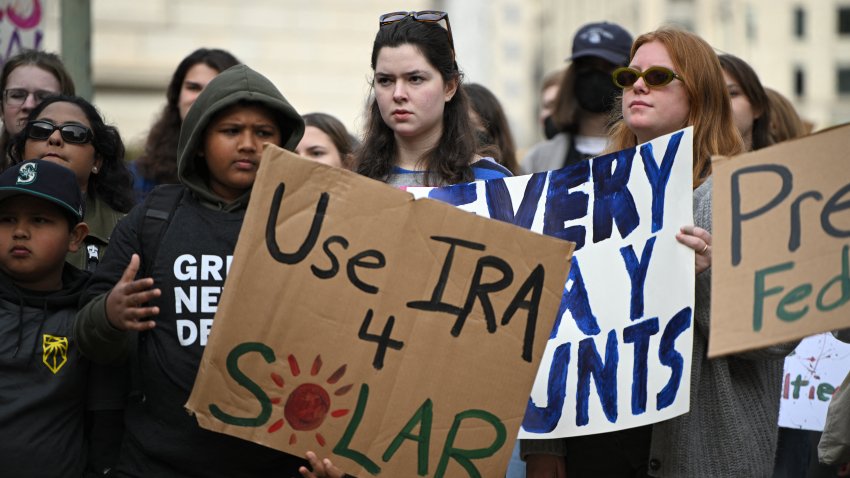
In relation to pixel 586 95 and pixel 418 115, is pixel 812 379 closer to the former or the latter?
pixel 418 115

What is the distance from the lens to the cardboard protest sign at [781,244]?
3.42 m

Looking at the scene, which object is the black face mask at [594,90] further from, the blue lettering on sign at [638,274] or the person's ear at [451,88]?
the blue lettering on sign at [638,274]

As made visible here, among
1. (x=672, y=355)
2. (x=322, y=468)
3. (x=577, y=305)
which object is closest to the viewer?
(x=322, y=468)

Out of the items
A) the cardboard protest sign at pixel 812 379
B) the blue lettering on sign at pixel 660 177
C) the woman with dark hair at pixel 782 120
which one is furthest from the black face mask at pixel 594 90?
the blue lettering on sign at pixel 660 177

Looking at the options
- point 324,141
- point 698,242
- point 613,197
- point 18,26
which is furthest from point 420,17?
point 18,26

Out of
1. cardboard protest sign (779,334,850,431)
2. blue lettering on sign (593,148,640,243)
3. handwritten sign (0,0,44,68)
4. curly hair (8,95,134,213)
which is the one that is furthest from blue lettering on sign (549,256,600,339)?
handwritten sign (0,0,44,68)

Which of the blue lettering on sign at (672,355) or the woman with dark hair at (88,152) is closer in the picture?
the blue lettering on sign at (672,355)

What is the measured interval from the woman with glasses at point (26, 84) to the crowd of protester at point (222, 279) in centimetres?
84

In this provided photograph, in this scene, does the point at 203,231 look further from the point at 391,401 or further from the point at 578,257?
the point at 578,257

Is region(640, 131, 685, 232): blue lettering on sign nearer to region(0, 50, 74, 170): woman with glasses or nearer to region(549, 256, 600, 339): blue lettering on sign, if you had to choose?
region(549, 256, 600, 339): blue lettering on sign

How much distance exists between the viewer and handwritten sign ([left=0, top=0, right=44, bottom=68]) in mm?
6797

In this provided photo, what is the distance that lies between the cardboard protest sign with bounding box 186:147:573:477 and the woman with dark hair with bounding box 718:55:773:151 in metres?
2.10

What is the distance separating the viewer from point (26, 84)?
5.74 meters

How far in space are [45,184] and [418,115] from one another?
1.19 meters
